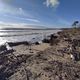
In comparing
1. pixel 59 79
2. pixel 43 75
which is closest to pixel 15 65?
pixel 43 75

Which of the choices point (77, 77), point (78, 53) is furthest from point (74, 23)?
point (77, 77)

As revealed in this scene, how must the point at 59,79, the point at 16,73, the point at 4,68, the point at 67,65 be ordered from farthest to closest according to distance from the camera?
1. the point at 67,65
2. the point at 4,68
3. the point at 16,73
4. the point at 59,79

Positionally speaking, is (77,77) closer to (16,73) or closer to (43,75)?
(43,75)

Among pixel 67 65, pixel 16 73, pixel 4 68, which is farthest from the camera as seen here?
pixel 67 65

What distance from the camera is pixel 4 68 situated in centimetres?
861

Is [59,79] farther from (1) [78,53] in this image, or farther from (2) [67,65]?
(1) [78,53]

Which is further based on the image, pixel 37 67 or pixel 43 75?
pixel 37 67

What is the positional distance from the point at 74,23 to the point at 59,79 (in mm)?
70536

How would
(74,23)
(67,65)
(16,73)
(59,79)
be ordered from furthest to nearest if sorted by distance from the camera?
(74,23) < (67,65) < (16,73) < (59,79)

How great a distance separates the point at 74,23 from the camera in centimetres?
7575

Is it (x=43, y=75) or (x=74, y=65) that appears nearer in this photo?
(x=43, y=75)

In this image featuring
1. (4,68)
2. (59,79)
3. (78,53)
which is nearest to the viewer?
(59,79)

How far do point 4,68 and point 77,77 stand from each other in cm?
359

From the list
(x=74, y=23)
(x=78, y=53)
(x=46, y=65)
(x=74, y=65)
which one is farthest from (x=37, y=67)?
(x=74, y=23)
